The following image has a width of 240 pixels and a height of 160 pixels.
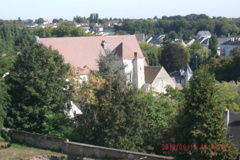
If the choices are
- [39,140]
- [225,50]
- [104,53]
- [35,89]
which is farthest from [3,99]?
[225,50]

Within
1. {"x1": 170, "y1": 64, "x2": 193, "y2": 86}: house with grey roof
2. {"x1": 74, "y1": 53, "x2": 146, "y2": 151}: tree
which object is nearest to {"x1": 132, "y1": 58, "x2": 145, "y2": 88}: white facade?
{"x1": 170, "y1": 64, "x2": 193, "y2": 86}: house with grey roof

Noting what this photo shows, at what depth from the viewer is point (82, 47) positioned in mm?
34906

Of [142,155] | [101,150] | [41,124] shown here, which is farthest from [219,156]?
[41,124]

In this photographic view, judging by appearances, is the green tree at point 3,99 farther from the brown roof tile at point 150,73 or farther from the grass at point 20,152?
the brown roof tile at point 150,73

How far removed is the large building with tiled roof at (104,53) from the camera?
3344 cm

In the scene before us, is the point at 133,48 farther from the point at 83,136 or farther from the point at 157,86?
the point at 83,136

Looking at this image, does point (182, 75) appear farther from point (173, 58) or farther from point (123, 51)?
point (123, 51)

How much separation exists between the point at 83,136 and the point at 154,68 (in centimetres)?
2164

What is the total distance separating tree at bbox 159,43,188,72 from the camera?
2379 inches

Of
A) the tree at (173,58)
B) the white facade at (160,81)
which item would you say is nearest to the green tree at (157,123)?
the white facade at (160,81)

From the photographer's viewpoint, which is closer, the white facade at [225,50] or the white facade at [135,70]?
the white facade at [135,70]

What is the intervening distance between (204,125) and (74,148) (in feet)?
18.4

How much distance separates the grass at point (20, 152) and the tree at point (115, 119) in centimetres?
219

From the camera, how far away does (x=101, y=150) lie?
47.4 feet
